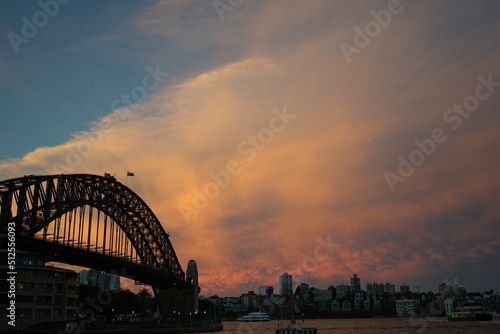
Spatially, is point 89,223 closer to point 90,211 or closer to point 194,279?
point 90,211

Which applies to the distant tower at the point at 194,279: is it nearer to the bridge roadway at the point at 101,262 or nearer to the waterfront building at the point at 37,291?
the bridge roadway at the point at 101,262

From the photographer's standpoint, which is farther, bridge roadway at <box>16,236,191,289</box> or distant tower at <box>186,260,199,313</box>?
distant tower at <box>186,260,199,313</box>

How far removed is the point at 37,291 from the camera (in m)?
84.0

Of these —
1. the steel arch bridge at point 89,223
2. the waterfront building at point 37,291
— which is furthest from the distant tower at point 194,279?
the waterfront building at point 37,291

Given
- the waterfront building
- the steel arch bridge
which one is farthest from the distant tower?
the waterfront building

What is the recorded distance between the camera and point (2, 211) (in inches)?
3012

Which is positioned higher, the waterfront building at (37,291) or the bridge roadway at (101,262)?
the bridge roadway at (101,262)

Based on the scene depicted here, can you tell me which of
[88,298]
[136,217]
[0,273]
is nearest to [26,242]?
[0,273]

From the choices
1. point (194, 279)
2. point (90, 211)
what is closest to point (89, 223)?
point (90, 211)

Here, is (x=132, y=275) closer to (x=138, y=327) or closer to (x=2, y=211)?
(x=138, y=327)

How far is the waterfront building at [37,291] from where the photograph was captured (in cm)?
8050

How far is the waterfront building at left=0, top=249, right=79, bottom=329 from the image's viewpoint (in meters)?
80.5

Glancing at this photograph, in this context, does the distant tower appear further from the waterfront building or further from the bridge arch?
the waterfront building

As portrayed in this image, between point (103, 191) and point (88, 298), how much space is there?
994 inches
